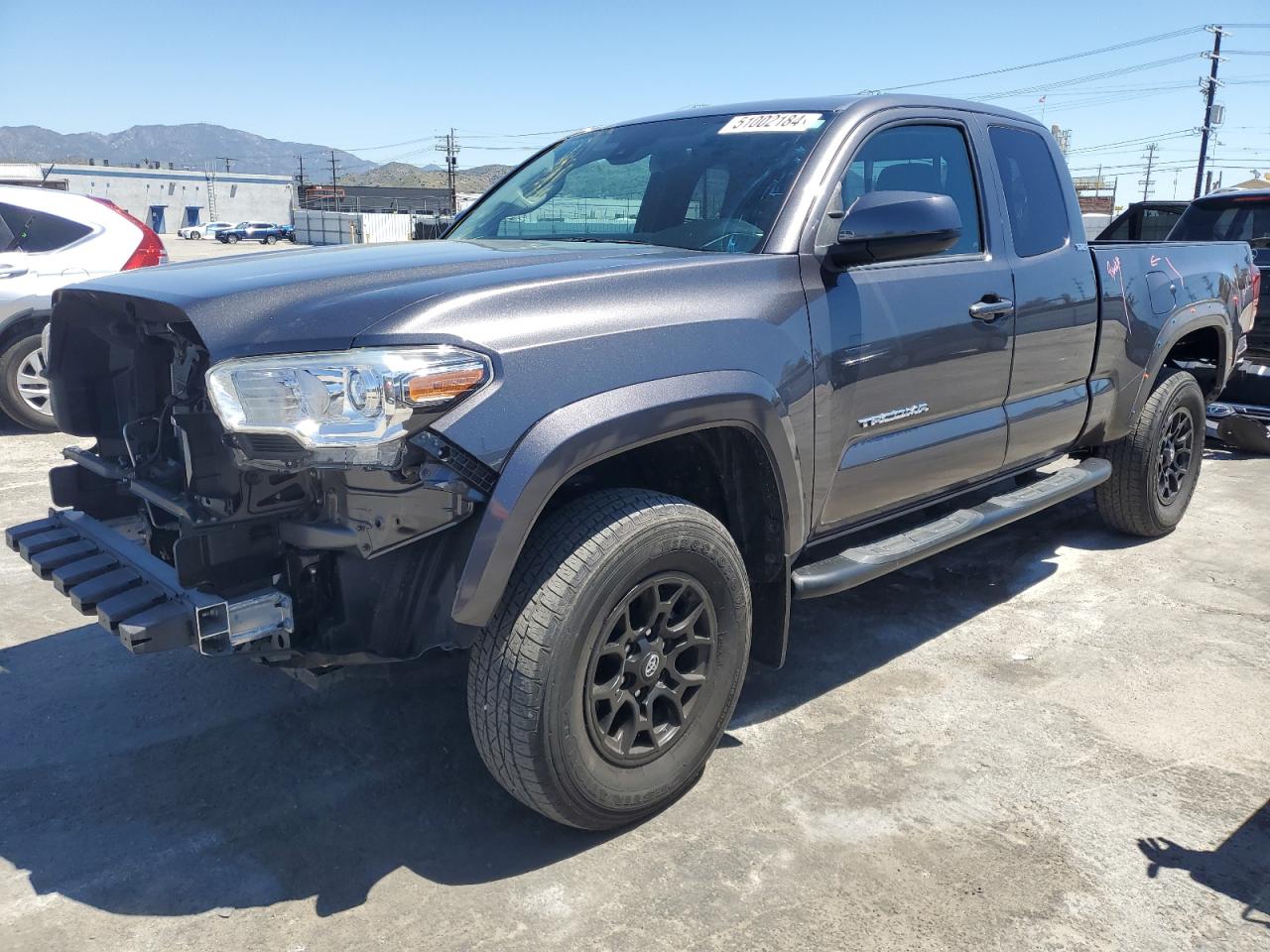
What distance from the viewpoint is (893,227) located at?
296 centimetres

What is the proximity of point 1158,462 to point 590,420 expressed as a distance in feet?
13.0

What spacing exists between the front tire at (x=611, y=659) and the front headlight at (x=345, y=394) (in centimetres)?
48

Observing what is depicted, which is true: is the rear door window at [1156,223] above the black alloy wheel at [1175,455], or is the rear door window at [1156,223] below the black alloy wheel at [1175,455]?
above

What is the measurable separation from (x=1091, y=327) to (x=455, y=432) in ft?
10.8

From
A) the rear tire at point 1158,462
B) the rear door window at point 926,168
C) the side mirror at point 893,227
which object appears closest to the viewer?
the side mirror at point 893,227

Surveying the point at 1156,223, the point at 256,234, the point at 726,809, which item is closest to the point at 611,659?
the point at 726,809

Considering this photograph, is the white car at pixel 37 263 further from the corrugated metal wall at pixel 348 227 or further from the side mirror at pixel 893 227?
the corrugated metal wall at pixel 348 227

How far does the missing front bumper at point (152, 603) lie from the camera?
2309 millimetres

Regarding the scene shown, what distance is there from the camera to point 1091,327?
4.41 metres

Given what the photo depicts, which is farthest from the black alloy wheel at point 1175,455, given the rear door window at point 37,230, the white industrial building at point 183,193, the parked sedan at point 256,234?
the white industrial building at point 183,193

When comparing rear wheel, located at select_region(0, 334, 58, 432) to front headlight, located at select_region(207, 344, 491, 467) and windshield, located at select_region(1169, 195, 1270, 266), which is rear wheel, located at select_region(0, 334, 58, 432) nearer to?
front headlight, located at select_region(207, 344, 491, 467)

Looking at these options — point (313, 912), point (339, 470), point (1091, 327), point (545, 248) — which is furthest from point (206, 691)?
point (1091, 327)

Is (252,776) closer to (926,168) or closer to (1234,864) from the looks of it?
(1234,864)

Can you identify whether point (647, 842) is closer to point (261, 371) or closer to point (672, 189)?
point (261, 371)
